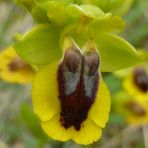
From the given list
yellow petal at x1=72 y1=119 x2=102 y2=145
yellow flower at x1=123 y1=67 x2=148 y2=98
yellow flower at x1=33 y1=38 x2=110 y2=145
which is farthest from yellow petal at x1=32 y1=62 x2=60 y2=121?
yellow flower at x1=123 y1=67 x2=148 y2=98

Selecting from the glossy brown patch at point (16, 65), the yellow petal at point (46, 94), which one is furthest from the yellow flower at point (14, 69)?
the yellow petal at point (46, 94)

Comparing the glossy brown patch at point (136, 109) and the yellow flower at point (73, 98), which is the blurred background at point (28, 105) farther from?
the yellow flower at point (73, 98)

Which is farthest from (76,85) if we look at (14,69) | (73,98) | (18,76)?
(14,69)

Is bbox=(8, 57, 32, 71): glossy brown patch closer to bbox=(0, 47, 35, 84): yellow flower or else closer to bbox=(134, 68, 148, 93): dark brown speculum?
bbox=(0, 47, 35, 84): yellow flower

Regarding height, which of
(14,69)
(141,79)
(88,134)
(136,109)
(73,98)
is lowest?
(136,109)

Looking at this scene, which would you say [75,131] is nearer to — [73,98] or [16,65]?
[73,98]

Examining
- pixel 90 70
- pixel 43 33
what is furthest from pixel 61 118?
pixel 43 33
